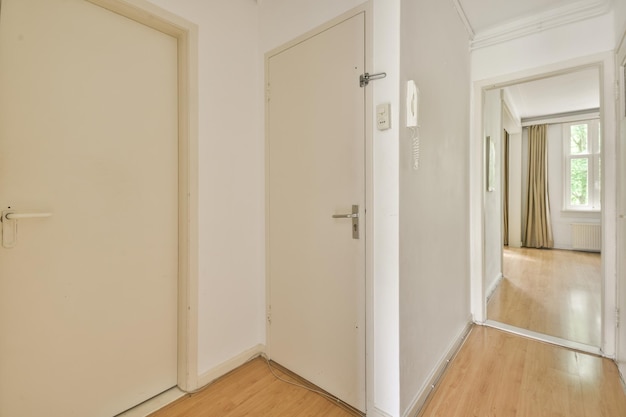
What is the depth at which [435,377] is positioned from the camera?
1.85 metres

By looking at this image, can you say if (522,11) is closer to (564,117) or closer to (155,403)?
(155,403)

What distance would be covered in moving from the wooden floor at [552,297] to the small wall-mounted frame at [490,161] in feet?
4.44

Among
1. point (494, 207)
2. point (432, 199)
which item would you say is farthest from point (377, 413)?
point (494, 207)

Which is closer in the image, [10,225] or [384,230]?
[10,225]

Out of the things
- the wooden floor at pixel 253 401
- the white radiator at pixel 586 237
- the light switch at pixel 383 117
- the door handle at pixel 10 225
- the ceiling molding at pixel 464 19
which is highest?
the ceiling molding at pixel 464 19

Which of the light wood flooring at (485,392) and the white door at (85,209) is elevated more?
the white door at (85,209)

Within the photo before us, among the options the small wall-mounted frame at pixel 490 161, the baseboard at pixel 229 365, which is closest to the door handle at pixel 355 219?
the baseboard at pixel 229 365

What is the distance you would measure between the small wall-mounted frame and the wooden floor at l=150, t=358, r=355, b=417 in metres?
2.90

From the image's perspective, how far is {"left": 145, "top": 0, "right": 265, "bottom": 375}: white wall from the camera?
1.79 meters

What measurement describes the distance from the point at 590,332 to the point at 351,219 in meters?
2.66

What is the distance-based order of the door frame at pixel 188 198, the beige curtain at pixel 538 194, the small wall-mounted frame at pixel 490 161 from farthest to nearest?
the beige curtain at pixel 538 194 < the small wall-mounted frame at pixel 490 161 < the door frame at pixel 188 198

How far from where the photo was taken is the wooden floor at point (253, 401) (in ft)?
5.17

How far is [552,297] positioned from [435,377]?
8.48 ft

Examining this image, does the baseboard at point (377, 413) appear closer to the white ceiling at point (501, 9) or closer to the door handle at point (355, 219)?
the door handle at point (355, 219)
